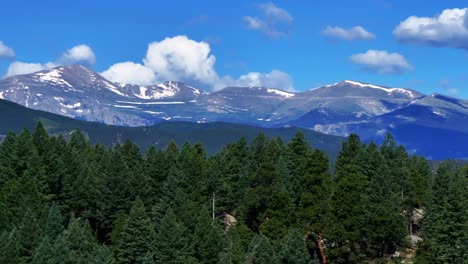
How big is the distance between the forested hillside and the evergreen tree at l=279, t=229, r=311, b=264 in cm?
12

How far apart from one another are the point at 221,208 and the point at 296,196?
41.7ft

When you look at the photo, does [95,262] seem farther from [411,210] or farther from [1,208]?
[411,210]

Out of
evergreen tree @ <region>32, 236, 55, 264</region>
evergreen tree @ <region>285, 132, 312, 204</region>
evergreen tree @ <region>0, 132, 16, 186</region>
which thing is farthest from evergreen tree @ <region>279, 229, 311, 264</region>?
evergreen tree @ <region>0, 132, 16, 186</region>

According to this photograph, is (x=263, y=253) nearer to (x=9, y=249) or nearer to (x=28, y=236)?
(x=9, y=249)

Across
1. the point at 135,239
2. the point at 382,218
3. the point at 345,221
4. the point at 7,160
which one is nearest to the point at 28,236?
the point at 135,239

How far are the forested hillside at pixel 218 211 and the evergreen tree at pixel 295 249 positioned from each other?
0.38ft

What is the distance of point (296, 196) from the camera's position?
9344cm

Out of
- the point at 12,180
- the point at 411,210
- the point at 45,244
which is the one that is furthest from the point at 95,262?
the point at 411,210

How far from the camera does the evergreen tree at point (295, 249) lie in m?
71.3

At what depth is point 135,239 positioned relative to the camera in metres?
75.4

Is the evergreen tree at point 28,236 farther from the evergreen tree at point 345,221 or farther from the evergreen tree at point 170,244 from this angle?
the evergreen tree at point 345,221

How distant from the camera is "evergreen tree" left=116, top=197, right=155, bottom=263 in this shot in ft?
247

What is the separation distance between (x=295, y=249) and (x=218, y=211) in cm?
3123

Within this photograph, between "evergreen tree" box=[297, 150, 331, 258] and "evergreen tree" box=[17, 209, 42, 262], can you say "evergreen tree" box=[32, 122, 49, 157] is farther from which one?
"evergreen tree" box=[297, 150, 331, 258]
